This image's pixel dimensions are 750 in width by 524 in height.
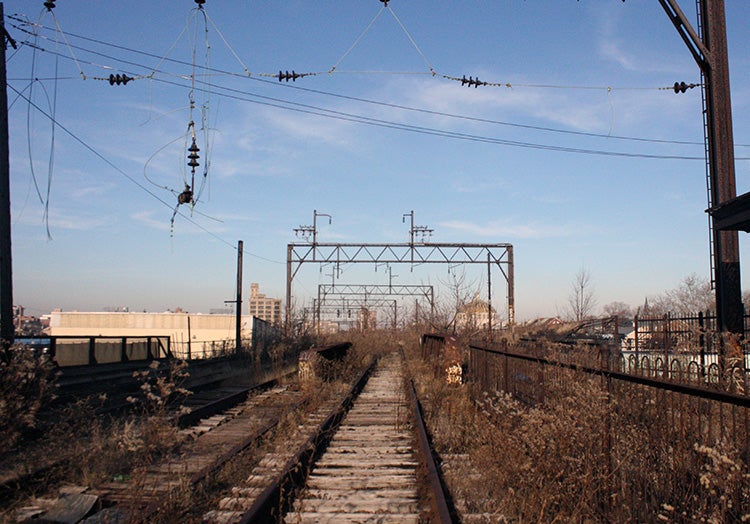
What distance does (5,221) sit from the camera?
40.7 ft

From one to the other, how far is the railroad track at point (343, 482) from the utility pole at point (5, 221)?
5.92 metres

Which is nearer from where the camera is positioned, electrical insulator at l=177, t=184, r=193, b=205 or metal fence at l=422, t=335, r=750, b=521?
metal fence at l=422, t=335, r=750, b=521

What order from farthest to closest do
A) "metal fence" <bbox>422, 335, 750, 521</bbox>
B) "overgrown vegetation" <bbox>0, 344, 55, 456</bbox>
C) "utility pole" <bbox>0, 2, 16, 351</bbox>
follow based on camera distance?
1. "utility pole" <bbox>0, 2, 16, 351</bbox>
2. "overgrown vegetation" <bbox>0, 344, 55, 456</bbox>
3. "metal fence" <bbox>422, 335, 750, 521</bbox>

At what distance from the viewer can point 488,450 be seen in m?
8.24

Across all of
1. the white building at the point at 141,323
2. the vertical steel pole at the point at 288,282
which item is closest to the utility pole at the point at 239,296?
the vertical steel pole at the point at 288,282

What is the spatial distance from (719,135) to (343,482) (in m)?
10.1

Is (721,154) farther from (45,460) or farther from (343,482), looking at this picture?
(45,460)

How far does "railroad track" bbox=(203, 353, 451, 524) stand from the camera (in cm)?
629

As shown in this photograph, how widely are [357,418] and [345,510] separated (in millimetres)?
6819

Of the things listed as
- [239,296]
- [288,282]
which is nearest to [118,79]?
[239,296]

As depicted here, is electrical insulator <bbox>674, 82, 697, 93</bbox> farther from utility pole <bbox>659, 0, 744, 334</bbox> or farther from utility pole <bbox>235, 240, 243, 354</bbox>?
utility pole <bbox>235, 240, 243, 354</bbox>

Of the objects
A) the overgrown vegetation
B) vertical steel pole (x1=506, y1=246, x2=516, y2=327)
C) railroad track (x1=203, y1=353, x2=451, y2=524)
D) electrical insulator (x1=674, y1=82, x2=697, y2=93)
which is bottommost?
railroad track (x1=203, y1=353, x2=451, y2=524)

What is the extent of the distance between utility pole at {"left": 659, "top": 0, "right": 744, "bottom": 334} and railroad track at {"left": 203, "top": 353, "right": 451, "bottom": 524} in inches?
248

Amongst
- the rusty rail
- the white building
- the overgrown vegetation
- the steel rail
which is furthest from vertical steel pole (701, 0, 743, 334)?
the white building
